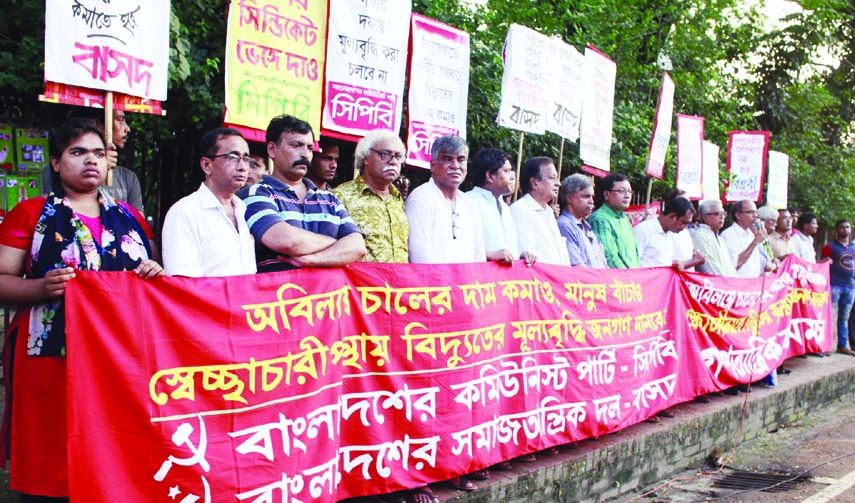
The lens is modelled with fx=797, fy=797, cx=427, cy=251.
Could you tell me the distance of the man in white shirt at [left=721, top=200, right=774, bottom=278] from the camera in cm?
820

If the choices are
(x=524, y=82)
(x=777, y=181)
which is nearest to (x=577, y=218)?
(x=524, y=82)

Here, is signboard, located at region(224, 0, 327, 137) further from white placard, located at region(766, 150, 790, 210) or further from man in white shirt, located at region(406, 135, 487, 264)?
white placard, located at region(766, 150, 790, 210)

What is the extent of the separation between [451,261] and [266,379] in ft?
5.19

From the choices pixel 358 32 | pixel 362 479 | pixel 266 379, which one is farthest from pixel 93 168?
pixel 358 32

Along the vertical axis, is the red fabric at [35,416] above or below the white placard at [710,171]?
below

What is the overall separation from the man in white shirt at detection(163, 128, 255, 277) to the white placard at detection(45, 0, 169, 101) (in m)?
0.87

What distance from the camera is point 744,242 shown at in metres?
8.41

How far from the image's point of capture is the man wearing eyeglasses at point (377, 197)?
4219 millimetres

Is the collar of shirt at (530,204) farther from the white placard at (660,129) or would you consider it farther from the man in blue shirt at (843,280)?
the man in blue shirt at (843,280)

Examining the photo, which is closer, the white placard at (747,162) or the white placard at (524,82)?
the white placard at (524,82)

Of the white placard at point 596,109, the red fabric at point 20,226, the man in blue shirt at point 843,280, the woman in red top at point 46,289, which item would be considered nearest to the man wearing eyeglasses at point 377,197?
the woman in red top at point 46,289

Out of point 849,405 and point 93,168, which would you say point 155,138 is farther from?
point 849,405

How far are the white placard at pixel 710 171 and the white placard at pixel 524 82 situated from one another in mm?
4526

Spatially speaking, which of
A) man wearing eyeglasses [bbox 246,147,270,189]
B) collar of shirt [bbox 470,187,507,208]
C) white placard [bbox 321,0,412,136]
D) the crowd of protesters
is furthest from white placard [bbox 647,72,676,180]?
man wearing eyeglasses [bbox 246,147,270,189]
